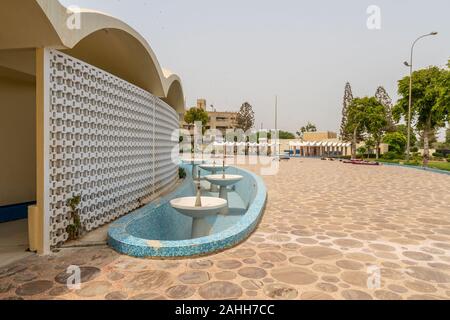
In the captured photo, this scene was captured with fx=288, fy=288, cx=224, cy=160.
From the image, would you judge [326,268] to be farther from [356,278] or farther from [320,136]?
[320,136]

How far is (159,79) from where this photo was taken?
8680 mm

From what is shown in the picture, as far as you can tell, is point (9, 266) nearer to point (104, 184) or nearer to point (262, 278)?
point (104, 184)

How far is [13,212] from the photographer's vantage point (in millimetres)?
6660

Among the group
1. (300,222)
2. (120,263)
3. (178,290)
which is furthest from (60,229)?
(300,222)

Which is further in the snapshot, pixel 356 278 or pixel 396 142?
pixel 396 142

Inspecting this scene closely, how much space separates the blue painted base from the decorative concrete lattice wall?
6.77ft

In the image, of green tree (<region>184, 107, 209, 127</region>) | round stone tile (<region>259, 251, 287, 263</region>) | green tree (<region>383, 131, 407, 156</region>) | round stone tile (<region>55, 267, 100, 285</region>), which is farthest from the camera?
green tree (<region>383, 131, 407, 156</region>)

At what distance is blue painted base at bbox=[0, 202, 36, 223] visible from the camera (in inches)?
255

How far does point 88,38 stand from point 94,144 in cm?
248

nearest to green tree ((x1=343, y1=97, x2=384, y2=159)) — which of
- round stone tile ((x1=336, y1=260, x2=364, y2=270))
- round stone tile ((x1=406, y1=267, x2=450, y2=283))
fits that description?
round stone tile ((x1=406, y1=267, x2=450, y2=283))

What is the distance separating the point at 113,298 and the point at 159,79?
6880mm

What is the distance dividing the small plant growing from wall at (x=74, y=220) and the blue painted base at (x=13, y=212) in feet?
7.67

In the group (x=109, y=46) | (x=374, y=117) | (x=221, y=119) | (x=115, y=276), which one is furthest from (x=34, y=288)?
(x=221, y=119)

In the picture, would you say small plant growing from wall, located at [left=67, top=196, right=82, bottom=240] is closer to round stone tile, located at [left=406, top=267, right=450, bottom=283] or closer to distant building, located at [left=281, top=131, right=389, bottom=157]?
round stone tile, located at [left=406, top=267, right=450, bottom=283]
